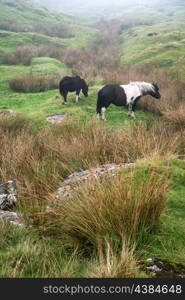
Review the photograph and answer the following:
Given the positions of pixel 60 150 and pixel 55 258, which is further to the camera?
pixel 60 150

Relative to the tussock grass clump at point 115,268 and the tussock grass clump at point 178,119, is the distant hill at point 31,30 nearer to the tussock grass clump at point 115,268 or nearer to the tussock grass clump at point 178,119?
the tussock grass clump at point 178,119

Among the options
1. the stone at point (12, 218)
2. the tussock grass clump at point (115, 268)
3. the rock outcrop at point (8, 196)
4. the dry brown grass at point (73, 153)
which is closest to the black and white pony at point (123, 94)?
the dry brown grass at point (73, 153)

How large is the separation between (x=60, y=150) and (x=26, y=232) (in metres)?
3.04

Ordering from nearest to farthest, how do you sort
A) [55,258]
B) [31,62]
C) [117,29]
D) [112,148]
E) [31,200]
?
[55,258] → [31,200] → [112,148] → [31,62] → [117,29]

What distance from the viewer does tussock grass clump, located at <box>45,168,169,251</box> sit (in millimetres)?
3263

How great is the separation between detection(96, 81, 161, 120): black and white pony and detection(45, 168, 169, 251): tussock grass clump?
9806 mm

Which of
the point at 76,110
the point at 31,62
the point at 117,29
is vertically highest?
the point at 117,29

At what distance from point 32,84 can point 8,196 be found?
1629 cm

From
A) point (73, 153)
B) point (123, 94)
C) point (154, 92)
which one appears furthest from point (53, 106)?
point (73, 153)

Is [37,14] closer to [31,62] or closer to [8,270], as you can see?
[31,62]

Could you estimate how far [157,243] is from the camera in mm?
3420

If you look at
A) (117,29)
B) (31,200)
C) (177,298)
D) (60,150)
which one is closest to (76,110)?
(60,150)

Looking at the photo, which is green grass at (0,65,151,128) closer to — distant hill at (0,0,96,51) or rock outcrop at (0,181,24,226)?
rock outcrop at (0,181,24,226)

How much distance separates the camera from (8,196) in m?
4.79
